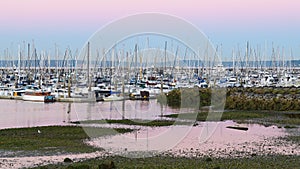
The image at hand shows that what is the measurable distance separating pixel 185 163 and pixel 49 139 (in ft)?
44.0

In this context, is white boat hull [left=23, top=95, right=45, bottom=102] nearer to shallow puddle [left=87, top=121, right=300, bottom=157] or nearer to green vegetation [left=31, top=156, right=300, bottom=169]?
shallow puddle [left=87, top=121, right=300, bottom=157]

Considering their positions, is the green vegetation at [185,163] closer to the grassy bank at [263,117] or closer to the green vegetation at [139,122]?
the grassy bank at [263,117]

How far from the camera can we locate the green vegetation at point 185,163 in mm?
25203

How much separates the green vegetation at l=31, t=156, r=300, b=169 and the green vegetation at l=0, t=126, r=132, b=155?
479 centimetres

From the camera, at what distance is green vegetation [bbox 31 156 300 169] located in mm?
25203

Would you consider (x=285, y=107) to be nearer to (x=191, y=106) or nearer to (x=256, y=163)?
(x=191, y=106)

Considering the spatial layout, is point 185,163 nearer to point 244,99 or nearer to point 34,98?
point 244,99

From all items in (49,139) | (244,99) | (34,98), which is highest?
(244,99)

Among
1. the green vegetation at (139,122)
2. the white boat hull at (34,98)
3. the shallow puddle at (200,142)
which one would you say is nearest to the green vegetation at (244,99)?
the green vegetation at (139,122)

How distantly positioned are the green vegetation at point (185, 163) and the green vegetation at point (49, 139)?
15.7 feet

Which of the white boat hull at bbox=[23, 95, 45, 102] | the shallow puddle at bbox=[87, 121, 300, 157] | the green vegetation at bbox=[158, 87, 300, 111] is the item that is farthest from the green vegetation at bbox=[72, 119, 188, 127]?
the white boat hull at bbox=[23, 95, 45, 102]

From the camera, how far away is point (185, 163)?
26.6 metres

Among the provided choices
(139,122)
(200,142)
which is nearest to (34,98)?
(139,122)

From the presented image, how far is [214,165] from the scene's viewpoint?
2567 cm
